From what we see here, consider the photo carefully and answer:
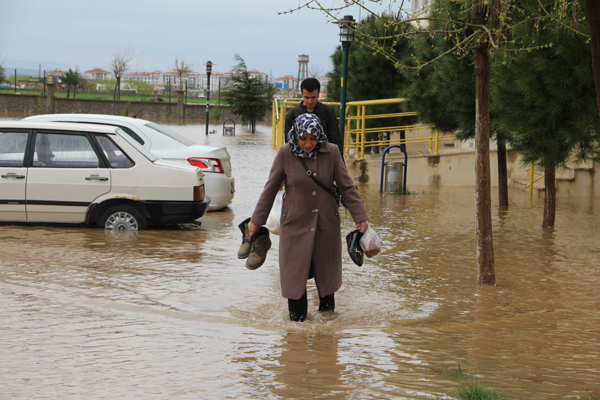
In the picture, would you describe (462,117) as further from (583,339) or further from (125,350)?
(125,350)

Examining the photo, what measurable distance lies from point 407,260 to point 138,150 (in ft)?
12.8

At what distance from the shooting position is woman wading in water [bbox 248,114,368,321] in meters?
5.36

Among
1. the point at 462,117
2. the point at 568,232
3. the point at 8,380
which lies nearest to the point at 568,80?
the point at 568,232

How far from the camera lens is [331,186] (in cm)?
545

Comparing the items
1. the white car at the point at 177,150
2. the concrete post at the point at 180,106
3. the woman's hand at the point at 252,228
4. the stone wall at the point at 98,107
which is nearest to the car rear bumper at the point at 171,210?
the white car at the point at 177,150

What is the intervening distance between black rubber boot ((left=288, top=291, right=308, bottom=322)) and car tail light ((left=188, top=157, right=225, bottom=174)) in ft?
18.9

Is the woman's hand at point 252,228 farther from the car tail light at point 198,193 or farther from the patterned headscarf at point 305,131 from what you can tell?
the car tail light at point 198,193

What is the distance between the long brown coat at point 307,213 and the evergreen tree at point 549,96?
12.8ft

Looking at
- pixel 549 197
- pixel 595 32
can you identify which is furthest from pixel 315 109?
pixel 549 197

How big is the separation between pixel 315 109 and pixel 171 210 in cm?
309

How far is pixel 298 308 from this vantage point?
18.1 feet

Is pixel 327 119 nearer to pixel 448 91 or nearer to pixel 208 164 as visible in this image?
pixel 208 164

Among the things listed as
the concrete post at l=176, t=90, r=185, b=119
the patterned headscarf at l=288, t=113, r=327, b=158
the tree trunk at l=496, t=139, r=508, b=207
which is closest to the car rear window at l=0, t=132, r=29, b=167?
the patterned headscarf at l=288, t=113, r=327, b=158

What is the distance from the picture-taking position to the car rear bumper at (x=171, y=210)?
9344mm
